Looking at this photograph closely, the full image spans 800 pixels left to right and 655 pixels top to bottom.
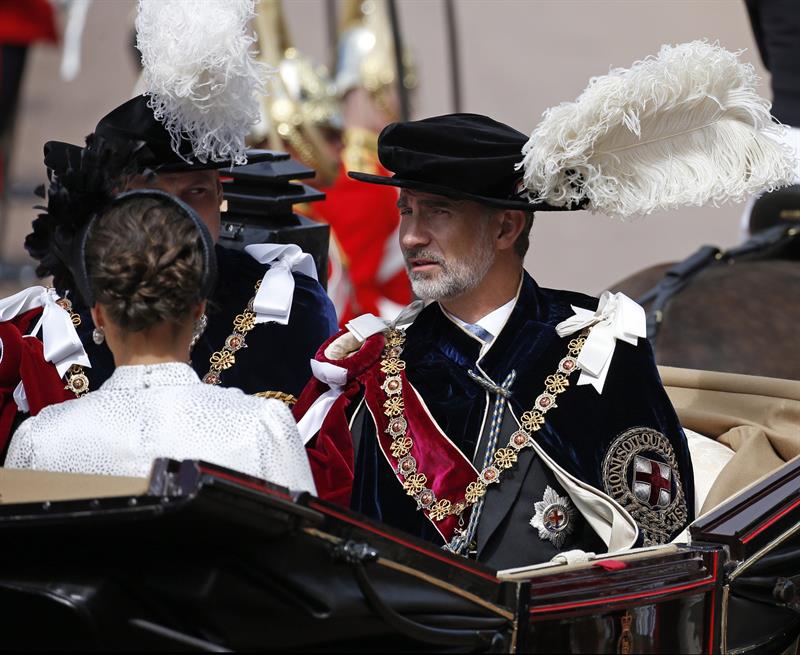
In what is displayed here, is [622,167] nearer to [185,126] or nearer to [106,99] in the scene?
[185,126]

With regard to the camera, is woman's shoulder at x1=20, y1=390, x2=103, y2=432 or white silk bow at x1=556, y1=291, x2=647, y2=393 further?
white silk bow at x1=556, y1=291, x2=647, y2=393

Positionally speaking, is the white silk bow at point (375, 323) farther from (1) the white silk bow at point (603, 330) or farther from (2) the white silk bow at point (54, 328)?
(2) the white silk bow at point (54, 328)

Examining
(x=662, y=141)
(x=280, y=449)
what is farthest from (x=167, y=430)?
(x=662, y=141)

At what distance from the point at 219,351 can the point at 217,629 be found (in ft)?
3.68

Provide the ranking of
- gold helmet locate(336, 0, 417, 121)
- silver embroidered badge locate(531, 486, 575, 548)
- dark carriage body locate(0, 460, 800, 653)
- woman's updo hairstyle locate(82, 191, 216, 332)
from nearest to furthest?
dark carriage body locate(0, 460, 800, 653) < woman's updo hairstyle locate(82, 191, 216, 332) < silver embroidered badge locate(531, 486, 575, 548) < gold helmet locate(336, 0, 417, 121)

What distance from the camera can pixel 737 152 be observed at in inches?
99.0

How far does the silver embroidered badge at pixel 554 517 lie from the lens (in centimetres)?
239

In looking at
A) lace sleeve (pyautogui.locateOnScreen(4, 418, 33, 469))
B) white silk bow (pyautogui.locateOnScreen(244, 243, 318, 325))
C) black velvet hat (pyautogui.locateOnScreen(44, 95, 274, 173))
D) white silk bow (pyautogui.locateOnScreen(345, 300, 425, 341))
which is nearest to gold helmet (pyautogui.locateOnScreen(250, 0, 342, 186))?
white silk bow (pyautogui.locateOnScreen(244, 243, 318, 325))

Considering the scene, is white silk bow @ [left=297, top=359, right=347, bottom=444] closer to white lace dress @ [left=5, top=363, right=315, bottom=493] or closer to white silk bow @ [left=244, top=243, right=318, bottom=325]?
white silk bow @ [left=244, top=243, right=318, bottom=325]

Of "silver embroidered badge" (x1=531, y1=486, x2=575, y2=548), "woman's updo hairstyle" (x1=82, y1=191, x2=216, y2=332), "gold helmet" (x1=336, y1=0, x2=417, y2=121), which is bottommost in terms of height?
"silver embroidered badge" (x1=531, y1=486, x2=575, y2=548)

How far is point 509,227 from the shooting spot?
102 inches

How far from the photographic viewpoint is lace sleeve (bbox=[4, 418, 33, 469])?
74.5 inches

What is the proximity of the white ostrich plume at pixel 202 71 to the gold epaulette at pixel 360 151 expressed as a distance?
408 cm

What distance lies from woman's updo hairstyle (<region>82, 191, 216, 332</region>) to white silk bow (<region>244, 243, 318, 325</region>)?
36.6 inches
